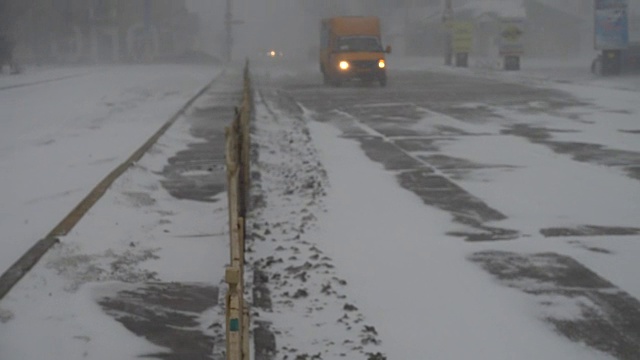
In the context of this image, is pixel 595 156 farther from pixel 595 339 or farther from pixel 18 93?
pixel 18 93

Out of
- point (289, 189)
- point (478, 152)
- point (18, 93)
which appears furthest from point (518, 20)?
point (289, 189)

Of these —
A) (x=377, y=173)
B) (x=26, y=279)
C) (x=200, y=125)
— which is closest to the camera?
(x=26, y=279)

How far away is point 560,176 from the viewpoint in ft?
49.6

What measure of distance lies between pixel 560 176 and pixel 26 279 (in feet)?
27.3

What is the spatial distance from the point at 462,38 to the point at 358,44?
24509 millimetres

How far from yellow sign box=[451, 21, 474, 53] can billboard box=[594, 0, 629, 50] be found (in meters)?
20.2

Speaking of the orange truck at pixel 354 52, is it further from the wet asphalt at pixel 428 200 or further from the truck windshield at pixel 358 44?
the wet asphalt at pixel 428 200

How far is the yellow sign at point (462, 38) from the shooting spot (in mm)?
66688

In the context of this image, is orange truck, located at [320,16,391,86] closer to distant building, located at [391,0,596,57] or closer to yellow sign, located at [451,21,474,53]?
yellow sign, located at [451,21,474,53]

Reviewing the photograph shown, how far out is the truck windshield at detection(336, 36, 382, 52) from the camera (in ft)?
142

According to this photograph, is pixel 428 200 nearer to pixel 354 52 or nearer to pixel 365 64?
pixel 365 64

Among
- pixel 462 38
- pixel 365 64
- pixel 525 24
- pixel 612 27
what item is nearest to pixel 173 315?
pixel 365 64

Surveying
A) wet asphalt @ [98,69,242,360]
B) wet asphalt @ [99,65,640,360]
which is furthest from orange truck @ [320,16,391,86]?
wet asphalt @ [98,69,242,360]

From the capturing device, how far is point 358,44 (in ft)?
142
